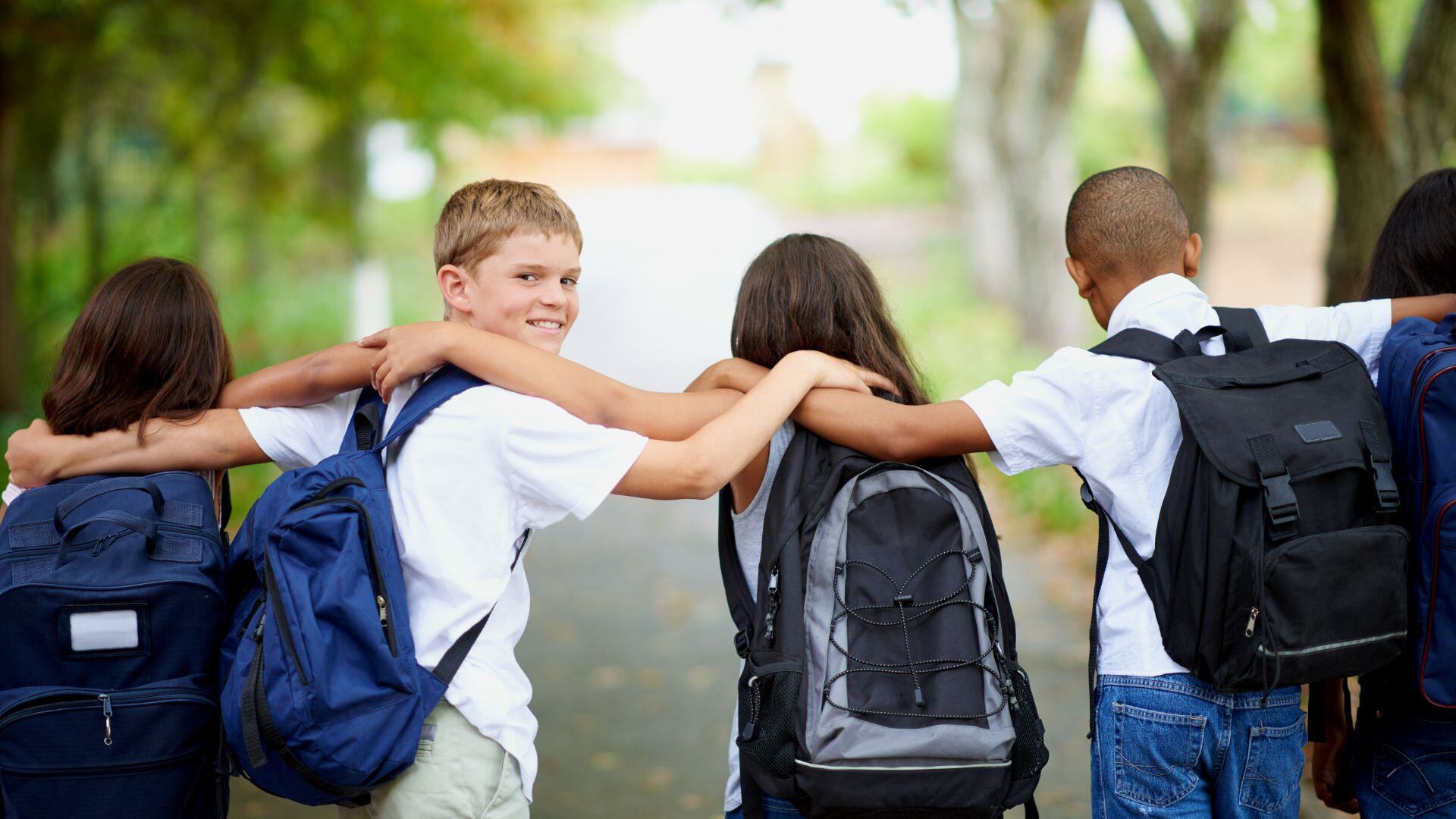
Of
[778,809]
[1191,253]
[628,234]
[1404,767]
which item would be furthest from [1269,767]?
[628,234]

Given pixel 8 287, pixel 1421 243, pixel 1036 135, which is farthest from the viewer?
pixel 1036 135

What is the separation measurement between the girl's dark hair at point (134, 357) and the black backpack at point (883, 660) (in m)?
1.26

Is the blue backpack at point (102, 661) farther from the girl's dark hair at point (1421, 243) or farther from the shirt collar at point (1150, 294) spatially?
the girl's dark hair at point (1421, 243)

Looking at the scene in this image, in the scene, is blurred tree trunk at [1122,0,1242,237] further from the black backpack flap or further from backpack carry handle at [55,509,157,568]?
backpack carry handle at [55,509,157,568]

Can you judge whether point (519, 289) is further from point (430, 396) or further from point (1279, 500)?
point (1279, 500)

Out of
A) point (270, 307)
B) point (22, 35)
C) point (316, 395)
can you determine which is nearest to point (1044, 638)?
point (316, 395)

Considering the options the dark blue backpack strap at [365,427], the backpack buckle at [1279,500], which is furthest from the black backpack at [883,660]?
the dark blue backpack strap at [365,427]

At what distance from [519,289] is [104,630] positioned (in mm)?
1024

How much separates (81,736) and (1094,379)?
6.79 feet

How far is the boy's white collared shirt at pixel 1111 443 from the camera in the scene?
2486 mm

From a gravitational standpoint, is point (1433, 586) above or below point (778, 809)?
above

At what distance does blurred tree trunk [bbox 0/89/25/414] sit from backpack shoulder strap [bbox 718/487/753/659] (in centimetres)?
920

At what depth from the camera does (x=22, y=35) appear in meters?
8.92

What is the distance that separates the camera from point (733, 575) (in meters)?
2.71
